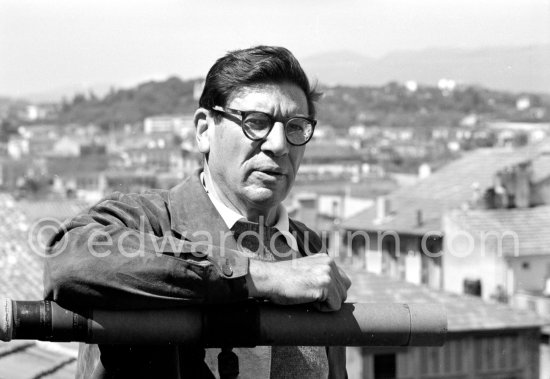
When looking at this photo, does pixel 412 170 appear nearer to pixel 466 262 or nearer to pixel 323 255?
pixel 466 262

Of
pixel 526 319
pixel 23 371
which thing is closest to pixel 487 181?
pixel 526 319

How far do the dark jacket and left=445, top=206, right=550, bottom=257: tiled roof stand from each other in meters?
30.7

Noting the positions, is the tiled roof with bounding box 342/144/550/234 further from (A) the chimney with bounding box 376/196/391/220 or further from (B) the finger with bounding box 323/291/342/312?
(B) the finger with bounding box 323/291/342/312

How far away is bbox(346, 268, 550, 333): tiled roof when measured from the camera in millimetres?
23188

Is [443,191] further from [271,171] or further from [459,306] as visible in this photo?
[271,171]

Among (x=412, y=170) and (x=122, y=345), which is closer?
(x=122, y=345)

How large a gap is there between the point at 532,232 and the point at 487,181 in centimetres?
541

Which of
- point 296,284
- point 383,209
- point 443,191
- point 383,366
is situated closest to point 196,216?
point 296,284

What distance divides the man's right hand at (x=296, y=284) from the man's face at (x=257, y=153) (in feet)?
0.85

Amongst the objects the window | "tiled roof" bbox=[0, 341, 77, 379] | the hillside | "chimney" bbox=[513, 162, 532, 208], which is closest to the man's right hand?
"tiled roof" bbox=[0, 341, 77, 379]

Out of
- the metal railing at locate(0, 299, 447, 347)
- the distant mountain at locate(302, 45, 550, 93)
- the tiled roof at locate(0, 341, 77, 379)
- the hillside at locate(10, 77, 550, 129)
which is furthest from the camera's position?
the hillside at locate(10, 77, 550, 129)

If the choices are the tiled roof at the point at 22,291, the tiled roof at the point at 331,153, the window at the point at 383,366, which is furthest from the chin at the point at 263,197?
the tiled roof at the point at 331,153

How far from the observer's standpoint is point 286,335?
2354mm

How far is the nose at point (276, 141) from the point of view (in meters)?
2.70
